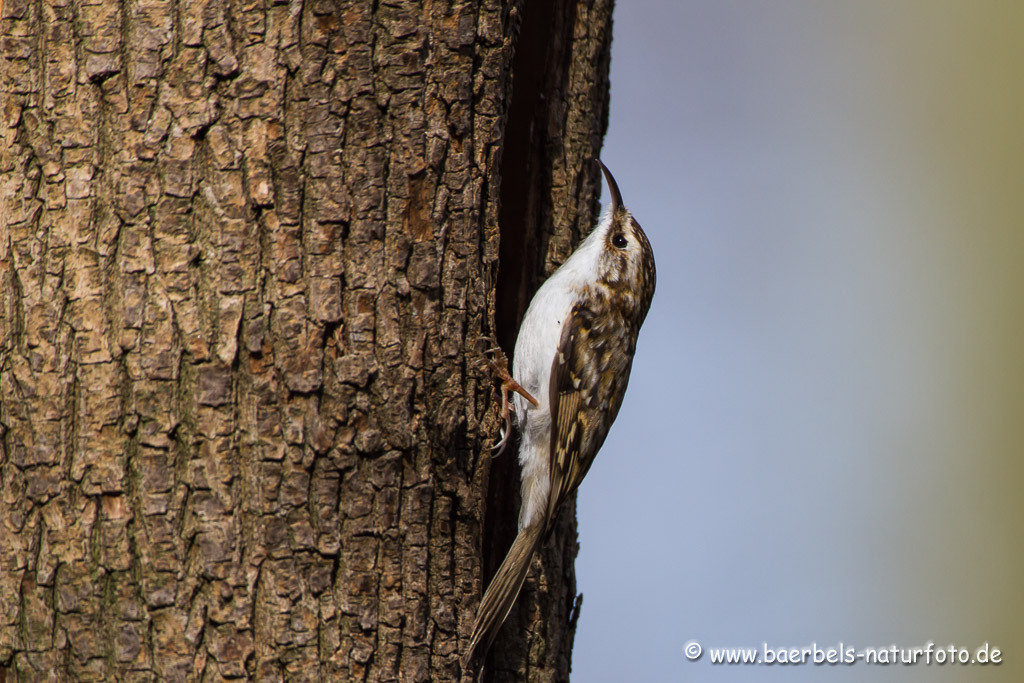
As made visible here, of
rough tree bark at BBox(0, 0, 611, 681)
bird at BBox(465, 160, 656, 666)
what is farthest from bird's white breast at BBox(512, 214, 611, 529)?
rough tree bark at BBox(0, 0, 611, 681)

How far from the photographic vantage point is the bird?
263 cm

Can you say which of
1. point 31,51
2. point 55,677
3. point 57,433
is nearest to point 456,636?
point 55,677

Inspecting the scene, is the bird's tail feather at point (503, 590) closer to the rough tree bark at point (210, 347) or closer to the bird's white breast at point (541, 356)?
the bird's white breast at point (541, 356)

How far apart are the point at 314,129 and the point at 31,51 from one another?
634mm

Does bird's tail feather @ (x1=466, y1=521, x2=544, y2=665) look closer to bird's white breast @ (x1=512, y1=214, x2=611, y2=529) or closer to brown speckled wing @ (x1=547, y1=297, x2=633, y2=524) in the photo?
bird's white breast @ (x1=512, y1=214, x2=611, y2=529)

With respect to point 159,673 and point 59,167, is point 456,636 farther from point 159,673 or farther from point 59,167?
point 59,167

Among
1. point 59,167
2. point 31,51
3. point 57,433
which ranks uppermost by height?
point 31,51

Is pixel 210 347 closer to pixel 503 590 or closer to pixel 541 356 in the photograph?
pixel 503 590

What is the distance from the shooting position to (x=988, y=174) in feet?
17.7

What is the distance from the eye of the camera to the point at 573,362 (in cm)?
295

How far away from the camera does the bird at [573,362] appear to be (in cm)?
263

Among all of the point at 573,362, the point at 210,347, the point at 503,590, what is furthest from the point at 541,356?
the point at 210,347

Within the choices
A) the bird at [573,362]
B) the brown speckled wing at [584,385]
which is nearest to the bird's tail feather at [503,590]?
the bird at [573,362]

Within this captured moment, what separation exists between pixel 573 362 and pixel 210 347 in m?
1.43
